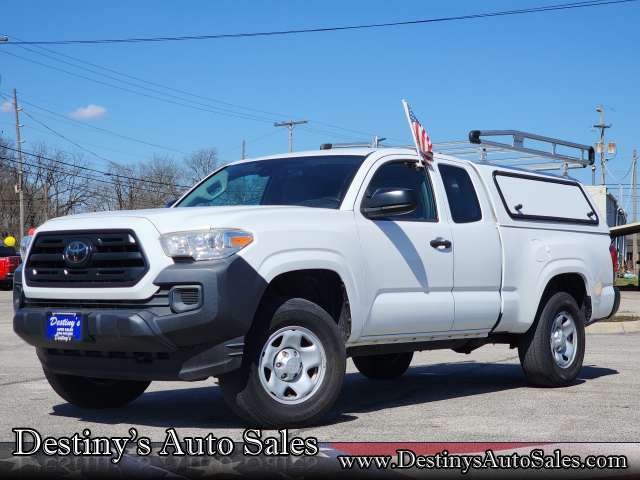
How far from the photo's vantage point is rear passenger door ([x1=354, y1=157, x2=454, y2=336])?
700cm

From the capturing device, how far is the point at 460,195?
26.8ft

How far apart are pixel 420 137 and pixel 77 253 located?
9.56 feet

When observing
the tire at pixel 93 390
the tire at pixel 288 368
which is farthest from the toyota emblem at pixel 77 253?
the tire at pixel 288 368

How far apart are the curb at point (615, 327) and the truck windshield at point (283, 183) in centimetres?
995

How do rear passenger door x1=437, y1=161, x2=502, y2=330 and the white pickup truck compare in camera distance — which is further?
rear passenger door x1=437, y1=161, x2=502, y2=330

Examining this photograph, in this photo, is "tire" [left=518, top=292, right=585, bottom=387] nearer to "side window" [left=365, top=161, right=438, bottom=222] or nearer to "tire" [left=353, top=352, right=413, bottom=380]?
"tire" [left=353, top=352, right=413, bottom=380]

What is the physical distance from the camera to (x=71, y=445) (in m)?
5.67

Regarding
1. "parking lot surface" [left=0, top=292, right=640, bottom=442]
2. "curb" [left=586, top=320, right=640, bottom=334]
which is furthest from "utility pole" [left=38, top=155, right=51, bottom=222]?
"parking lot surface" [left=0, top=292, right=640, bottom=442]

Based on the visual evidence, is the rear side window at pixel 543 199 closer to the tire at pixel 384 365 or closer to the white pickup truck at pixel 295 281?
the white pickup truck at pixel 295 281

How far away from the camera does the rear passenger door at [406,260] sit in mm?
7004

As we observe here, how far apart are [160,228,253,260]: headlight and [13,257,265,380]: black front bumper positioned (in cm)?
7

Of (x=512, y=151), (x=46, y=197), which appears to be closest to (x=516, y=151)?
(x=512, y=151)

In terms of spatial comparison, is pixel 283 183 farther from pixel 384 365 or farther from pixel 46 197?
pixel 46 197

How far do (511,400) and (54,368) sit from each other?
3.58 m
